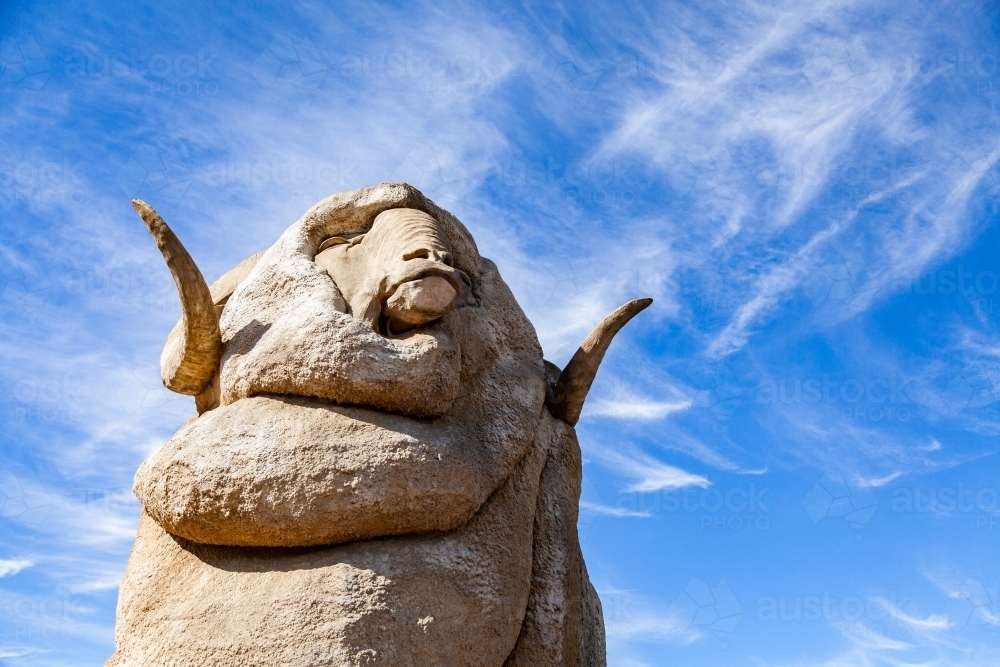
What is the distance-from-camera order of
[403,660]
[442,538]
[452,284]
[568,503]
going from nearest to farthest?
[403,660] < [442,538] < [452,284] < [568,503]

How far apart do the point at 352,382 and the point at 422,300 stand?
1.71 ft

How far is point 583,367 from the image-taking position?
210 inches

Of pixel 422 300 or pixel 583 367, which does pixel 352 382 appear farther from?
pixel 583 367

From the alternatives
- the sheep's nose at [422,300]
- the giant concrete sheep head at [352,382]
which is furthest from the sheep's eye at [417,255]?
the sheep's nose at [422,300]

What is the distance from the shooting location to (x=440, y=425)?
458 cm

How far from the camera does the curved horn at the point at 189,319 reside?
476 centimetres

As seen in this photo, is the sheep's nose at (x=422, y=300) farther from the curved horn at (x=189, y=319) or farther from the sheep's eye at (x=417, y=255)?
the curved horn at (x=189, y=319)

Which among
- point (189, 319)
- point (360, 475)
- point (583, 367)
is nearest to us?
point (360, 475)

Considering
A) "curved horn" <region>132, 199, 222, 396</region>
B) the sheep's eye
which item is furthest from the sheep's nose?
"curved horn" <region>132, 199, 222, 396</region>

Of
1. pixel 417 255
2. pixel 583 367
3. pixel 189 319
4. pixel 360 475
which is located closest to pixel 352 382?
pixel 360 475

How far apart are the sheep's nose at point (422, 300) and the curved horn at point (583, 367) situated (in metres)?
0.91

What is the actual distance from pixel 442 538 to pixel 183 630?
1.10 metres

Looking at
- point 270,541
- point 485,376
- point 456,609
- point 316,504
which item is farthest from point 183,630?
point 485,376

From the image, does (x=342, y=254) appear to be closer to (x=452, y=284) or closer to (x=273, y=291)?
(x=273, y=291)
